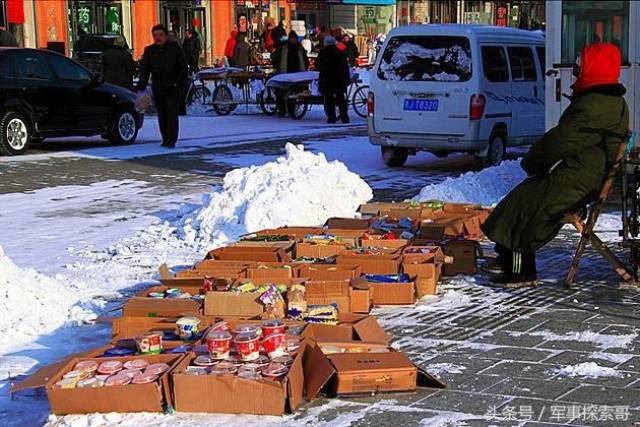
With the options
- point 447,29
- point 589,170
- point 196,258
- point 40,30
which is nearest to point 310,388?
point 589,170

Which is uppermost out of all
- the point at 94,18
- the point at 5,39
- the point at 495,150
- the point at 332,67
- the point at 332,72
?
the point at 94,18

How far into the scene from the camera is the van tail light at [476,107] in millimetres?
13641

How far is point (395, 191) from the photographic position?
40.7ft

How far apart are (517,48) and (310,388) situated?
1062 cm

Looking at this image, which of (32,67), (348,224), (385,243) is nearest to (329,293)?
(385,243)

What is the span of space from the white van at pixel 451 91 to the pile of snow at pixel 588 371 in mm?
8377

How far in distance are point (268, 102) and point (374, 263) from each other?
1777 centimetres

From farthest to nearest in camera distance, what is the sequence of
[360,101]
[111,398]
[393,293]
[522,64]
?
[360,101] < [522,64] < [393,293] < [111,398]

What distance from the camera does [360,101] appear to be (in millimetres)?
25438

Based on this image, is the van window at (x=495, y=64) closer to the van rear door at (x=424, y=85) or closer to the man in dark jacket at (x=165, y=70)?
the van rear door at (x=424, y=85)

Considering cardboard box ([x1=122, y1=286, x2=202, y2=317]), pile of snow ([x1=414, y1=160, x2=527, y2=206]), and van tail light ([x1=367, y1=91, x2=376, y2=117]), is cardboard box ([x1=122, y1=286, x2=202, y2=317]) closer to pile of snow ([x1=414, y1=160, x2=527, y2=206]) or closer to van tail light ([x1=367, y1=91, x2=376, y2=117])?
pile of snow ([x1=414, y1=160, x2=527, y2=206])

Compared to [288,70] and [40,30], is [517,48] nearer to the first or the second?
[288,70]

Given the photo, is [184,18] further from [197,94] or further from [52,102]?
[52,102]

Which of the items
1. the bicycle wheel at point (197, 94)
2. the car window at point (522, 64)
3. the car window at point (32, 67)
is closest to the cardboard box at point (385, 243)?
the car window at point (522, 64)
